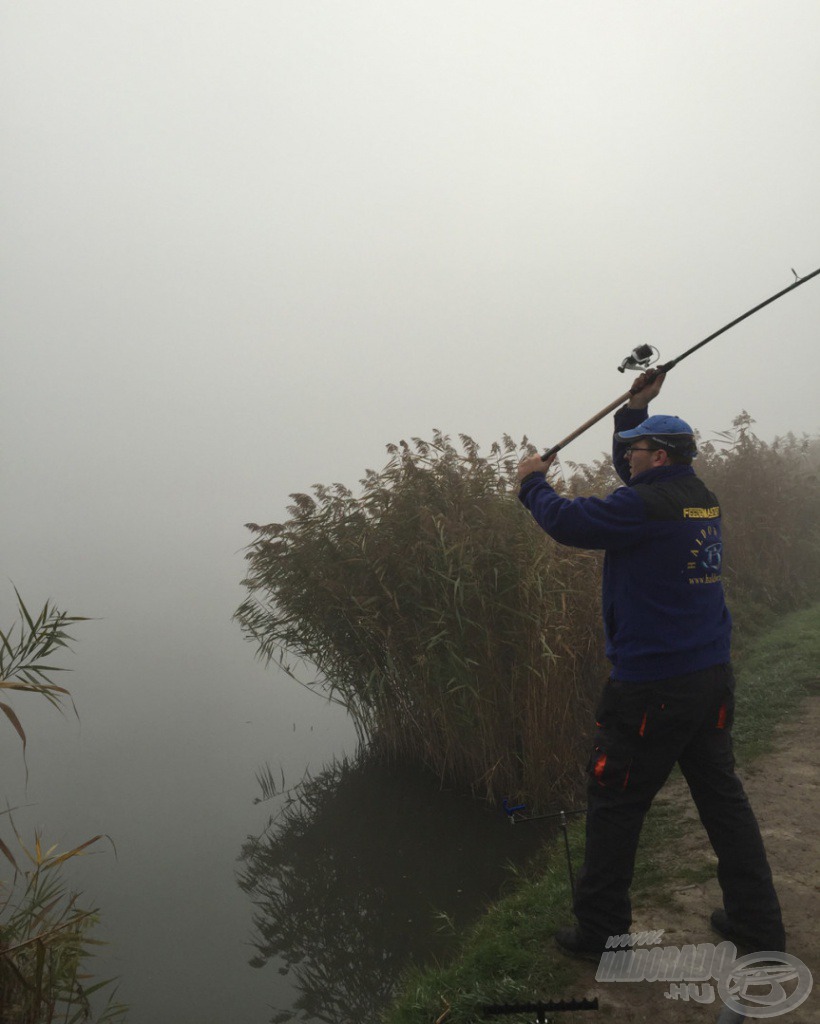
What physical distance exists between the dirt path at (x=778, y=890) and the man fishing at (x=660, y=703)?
0.72ft

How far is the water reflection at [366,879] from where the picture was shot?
402 centimetres

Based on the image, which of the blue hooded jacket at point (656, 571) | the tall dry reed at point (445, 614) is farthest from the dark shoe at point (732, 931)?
the tall dry reed at point (445, 614)

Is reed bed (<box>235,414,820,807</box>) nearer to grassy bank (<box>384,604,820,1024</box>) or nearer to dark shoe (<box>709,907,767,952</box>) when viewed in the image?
grassy bank (<box>384,604,820,1024</box>)

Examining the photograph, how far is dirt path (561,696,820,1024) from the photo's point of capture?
2.49 metres

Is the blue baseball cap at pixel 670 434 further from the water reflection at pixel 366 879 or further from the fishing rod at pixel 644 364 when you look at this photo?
the water reflection at pixel 366 879

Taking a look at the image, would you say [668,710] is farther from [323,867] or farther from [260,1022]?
[323,867]

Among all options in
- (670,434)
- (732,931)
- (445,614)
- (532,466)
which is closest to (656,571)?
(670,434)

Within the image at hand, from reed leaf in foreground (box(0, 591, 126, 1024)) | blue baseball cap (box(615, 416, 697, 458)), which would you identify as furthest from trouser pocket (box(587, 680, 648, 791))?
reed leaf in foreground (box(0, 591, 126, 1024))

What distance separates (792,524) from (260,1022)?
951 cm

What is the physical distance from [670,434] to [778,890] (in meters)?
2.24

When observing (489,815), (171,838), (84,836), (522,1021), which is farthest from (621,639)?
(84,836)

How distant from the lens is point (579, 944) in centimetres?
282

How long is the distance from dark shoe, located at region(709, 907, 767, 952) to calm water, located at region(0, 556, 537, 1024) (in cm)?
186

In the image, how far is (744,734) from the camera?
5.35m
